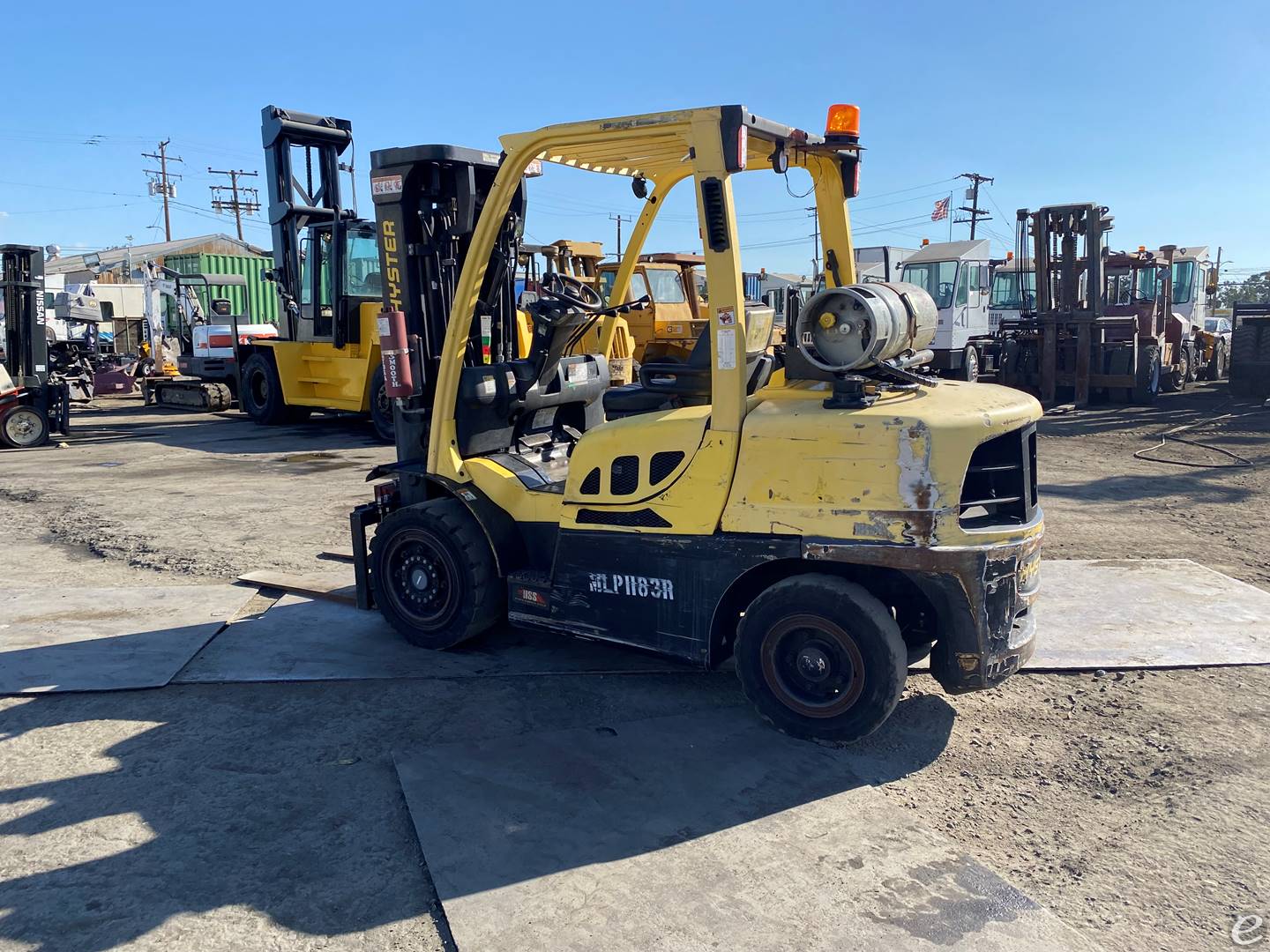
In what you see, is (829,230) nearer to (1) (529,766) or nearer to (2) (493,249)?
(2) (493,249)

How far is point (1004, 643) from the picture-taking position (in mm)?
4098

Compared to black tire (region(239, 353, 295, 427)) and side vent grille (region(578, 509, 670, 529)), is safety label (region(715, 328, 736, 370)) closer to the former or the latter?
side vent grille (region(578, 509, 670, 529))

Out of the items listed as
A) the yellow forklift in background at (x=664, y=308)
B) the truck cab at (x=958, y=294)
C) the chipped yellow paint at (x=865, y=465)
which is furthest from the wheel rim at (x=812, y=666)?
the truck cab at (x=958, y=294)

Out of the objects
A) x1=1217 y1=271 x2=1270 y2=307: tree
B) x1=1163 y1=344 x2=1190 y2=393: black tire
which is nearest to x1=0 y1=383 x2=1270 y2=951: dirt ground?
x1=1163 y1=344 x2=1190 y2=393: black tire

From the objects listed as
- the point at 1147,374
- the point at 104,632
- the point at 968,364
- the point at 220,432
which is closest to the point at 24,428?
the point at 220,432

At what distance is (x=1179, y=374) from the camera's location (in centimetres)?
2173

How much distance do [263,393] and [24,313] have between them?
3.93 m

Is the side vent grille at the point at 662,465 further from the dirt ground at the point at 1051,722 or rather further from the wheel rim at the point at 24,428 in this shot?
the wheel rim at the point at 24,428

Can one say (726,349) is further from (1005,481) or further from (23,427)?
(23,427)

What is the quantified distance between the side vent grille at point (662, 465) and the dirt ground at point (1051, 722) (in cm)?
112

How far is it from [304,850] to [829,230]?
3651mm

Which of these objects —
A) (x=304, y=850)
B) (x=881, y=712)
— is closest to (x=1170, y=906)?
(x=881, y=712)

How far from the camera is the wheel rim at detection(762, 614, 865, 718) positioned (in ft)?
13.2

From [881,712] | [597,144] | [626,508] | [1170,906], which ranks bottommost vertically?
[1170,906]
